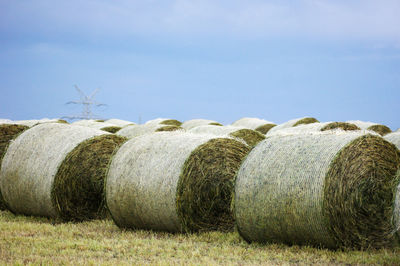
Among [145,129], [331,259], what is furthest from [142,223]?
[145,129]

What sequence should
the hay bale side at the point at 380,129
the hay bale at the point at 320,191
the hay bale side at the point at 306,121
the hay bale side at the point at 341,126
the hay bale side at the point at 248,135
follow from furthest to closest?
the hay bale side at the point at 306,121 < the hay bale side at the point at 380,129 < the hay bale side at the point at 341,126 < the hay bale side at the point at 248,135 < the hay bale at the point at 320,191

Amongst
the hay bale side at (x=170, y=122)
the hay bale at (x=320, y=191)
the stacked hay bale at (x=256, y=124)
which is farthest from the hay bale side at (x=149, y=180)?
the stacked hay bale at (x=256, y=124)

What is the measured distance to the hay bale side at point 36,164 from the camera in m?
7.82

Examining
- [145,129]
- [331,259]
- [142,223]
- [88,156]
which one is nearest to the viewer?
[331,259]

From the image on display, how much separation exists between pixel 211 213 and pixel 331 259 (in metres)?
2.07

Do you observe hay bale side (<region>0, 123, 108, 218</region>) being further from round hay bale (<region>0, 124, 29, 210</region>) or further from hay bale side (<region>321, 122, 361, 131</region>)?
hay bale side (<region>321, 122, 361, 131</region>)

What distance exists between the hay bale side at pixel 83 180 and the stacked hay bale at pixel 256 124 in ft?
36.8

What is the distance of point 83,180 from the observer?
804cm

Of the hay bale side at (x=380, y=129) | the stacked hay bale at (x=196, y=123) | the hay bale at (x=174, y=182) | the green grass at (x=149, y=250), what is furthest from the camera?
the stacked hay bale at (x=196, y=123)

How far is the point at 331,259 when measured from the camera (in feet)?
17.8

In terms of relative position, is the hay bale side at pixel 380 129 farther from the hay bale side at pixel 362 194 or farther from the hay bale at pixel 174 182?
the hay bale side at pixel 362 194

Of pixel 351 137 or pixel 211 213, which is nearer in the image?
pixel 351 137

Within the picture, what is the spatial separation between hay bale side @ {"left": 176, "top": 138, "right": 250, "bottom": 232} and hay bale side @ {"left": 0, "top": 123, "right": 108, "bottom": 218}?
2.13m

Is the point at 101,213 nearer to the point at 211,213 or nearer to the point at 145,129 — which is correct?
the point at 211,213
